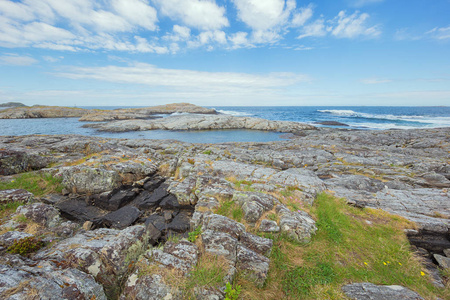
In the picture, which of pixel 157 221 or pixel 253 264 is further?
pixel 157 221

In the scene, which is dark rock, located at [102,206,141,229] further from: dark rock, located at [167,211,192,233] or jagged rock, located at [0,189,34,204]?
jagged rock, located at [0,189,34,204]

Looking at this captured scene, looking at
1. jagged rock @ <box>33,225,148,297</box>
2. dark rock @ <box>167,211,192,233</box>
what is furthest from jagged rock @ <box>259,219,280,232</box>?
jagged rock @ <box>33,225,148,297</box>

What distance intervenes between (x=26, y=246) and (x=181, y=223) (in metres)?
5.14

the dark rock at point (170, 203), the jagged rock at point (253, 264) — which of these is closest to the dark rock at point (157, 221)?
the dark rock at point (170, 203)

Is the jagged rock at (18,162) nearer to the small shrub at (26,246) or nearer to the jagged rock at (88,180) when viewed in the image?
the jagged rock at (88,180)

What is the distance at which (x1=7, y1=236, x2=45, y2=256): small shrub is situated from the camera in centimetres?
499

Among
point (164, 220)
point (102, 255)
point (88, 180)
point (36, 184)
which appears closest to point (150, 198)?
point (164, 220)

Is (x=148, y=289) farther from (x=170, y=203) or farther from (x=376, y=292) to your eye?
(x=376, y=292)

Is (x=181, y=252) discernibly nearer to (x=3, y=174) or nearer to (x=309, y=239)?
(x=309, y=239)

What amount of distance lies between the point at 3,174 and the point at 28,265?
12.1 m

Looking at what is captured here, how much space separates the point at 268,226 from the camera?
22.2ft

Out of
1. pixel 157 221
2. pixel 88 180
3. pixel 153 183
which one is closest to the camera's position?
pixel 157 221

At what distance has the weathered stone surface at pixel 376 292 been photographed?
4.57 m

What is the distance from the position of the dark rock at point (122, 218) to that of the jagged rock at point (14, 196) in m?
3.96
